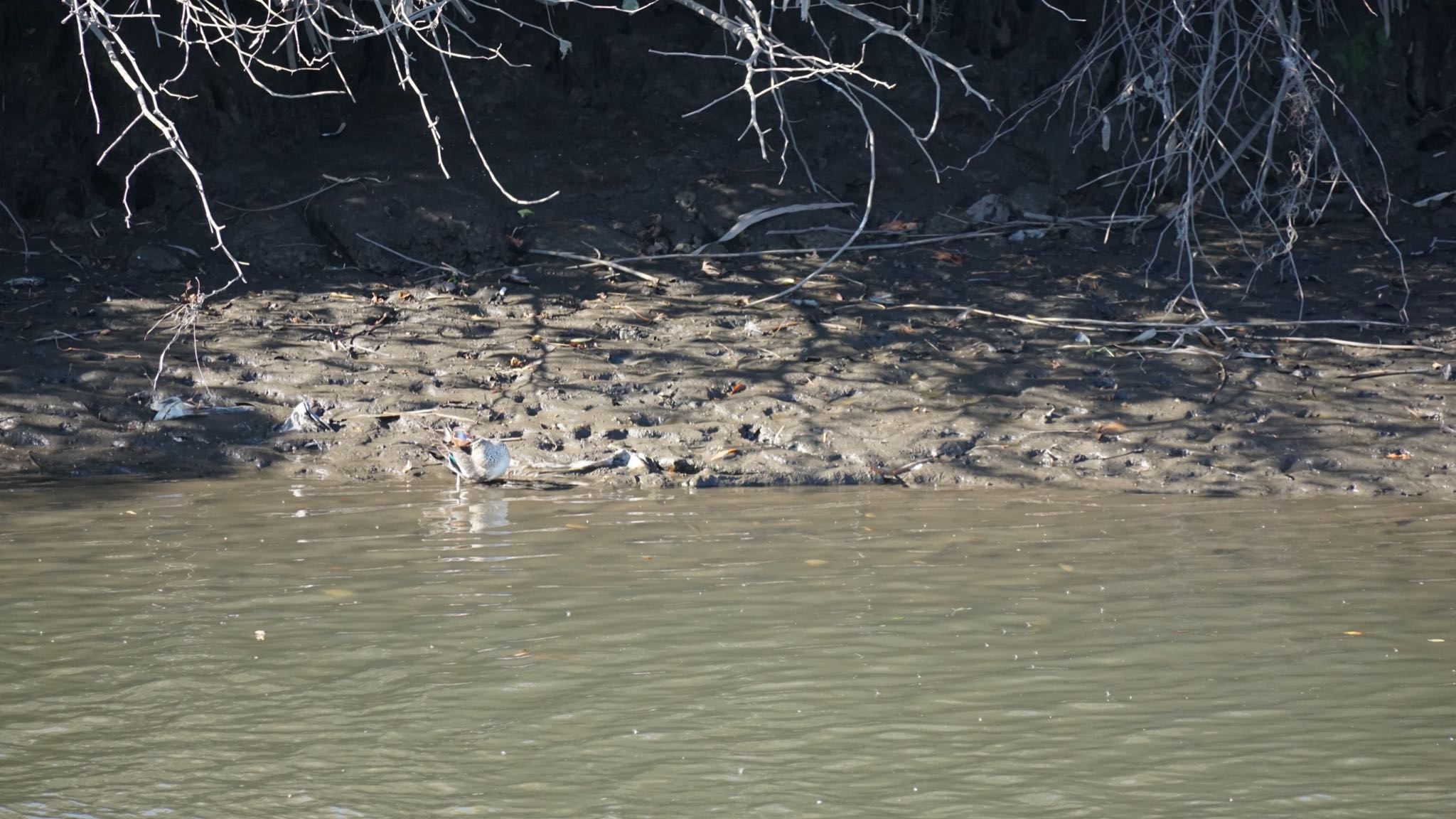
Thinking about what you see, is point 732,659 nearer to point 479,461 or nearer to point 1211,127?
point 479,461

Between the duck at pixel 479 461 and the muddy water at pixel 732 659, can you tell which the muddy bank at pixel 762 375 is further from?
the muddy water at pixel 732 659

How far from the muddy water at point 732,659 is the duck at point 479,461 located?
553mm

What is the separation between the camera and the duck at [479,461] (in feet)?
25.2

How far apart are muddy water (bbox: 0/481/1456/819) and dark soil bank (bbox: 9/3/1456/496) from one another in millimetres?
888

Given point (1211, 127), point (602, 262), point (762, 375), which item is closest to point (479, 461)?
point (762, 375)

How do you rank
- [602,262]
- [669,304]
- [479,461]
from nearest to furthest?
[479,461]
[669,304]
[602,262]

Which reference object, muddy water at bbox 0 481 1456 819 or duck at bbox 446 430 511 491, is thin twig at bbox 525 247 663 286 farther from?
muddy water at bbox 0 481 1456 819

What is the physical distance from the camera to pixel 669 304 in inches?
385

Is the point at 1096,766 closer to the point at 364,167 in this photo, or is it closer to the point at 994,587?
the point at 994,587

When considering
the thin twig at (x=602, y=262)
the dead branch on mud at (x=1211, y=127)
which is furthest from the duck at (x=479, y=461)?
the dead branch on mud at (x=1211, y=127)

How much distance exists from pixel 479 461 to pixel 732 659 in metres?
3.23

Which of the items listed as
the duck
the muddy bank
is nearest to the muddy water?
the duck

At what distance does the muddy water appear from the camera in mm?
3777

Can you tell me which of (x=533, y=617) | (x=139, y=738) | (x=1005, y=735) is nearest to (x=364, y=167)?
(x=533, y=617)
